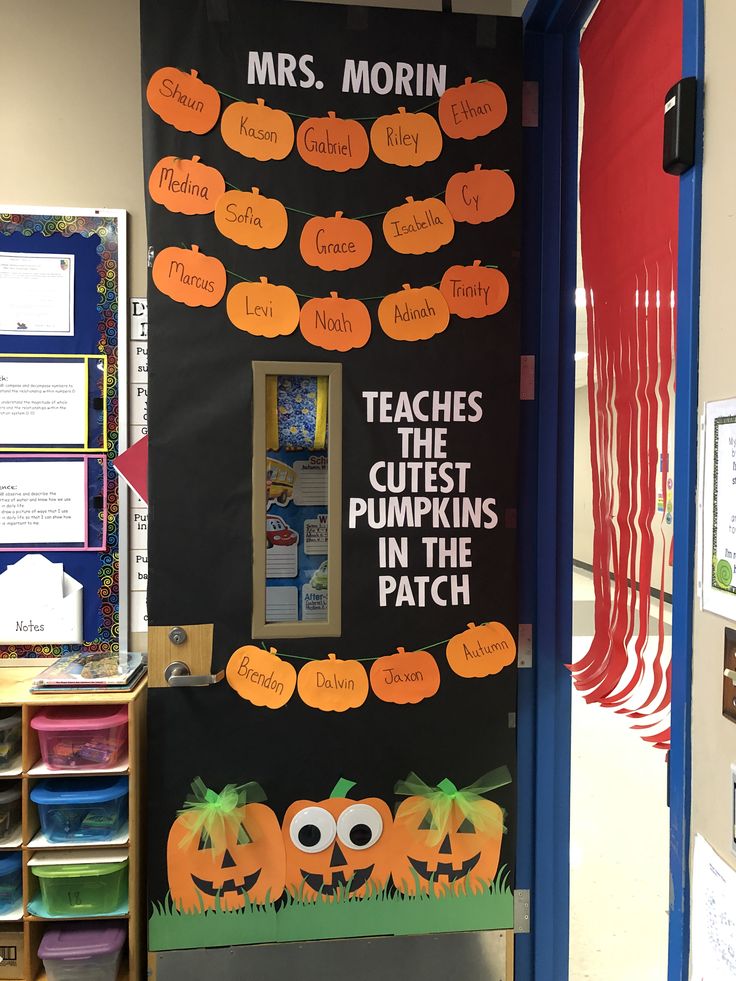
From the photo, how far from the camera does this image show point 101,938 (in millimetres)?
1756

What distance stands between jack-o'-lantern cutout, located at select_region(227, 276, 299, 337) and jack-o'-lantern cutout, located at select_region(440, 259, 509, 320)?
1.28ft

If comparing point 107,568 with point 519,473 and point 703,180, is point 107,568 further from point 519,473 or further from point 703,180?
point 703,180

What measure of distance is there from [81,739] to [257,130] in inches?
63.5

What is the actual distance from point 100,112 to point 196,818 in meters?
2.00

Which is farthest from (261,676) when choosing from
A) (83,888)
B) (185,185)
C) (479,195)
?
(479,195)

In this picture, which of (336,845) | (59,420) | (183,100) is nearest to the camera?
(183,100)

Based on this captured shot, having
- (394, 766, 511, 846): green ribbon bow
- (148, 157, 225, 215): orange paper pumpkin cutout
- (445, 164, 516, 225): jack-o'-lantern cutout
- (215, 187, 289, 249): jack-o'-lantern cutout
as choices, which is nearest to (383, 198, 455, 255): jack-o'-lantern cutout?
(445, 164, 516, 225): jack-o'-lantern cutout

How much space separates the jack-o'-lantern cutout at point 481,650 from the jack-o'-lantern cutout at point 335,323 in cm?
79

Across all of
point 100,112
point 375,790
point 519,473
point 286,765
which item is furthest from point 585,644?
point 100,112

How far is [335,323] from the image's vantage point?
1.67 m

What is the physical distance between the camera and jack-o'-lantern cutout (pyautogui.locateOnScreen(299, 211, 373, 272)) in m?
1.66

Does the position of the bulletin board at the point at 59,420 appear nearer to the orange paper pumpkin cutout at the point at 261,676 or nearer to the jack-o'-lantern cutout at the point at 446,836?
the orange paper pumpkin cutout at the point at 261,676

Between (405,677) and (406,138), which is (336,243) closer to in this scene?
(406,138)

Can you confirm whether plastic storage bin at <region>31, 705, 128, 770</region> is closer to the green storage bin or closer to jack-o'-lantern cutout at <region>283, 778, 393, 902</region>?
the green storage bin
